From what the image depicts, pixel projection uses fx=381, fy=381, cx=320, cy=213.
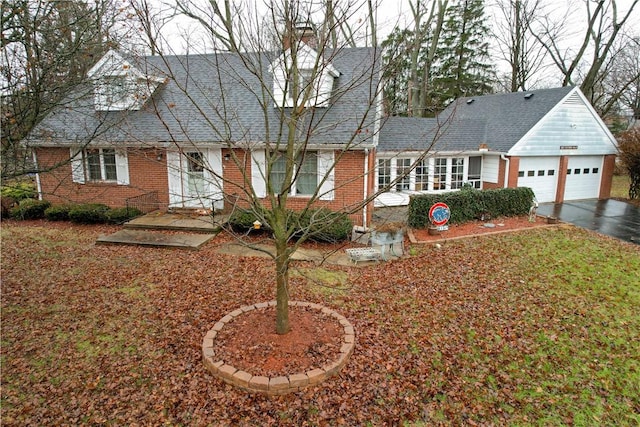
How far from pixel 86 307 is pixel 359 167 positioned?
8.03m

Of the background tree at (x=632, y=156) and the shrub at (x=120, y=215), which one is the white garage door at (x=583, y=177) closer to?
the background tree at (x=632, y=156)

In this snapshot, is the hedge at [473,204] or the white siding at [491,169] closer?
the hedge at [473,204]

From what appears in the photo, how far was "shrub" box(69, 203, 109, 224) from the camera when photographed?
1212 centimetres

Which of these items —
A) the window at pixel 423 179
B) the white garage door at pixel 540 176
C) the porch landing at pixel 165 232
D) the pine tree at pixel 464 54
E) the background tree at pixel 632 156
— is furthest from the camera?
the pine tree at pixel 464 54

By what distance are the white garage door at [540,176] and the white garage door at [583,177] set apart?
0.80 m

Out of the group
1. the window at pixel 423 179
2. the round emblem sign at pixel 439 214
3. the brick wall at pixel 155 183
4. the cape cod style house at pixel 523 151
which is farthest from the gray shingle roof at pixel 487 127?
the round emblem sign at pixel 439 214

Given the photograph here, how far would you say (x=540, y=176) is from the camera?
1677cm

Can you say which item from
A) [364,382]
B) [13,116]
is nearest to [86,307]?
[13,116]

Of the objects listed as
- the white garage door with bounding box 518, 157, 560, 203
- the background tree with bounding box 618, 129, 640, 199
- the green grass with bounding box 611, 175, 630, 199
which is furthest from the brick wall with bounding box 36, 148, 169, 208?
the green grass with bounding box 611, 175, 630, 199

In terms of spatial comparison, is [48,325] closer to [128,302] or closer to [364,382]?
[128,302]

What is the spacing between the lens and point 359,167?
11.8m

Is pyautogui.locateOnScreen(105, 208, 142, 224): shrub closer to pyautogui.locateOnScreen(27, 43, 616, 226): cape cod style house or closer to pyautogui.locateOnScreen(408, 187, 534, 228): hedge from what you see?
pyautogui.locateOnScreen(27, 43, 616, 226): cape cod style house

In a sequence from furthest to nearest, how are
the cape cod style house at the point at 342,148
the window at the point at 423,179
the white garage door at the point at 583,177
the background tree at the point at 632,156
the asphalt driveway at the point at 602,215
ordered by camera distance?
the white garage door at the point at 583,177 < the background tree at the point at 632,156 < the window at the point at 423,179 < the asphalt driveway at the point at 602,215 < the cape cod style house at the point at 342,148

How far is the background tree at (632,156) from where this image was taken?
55.0 ft
